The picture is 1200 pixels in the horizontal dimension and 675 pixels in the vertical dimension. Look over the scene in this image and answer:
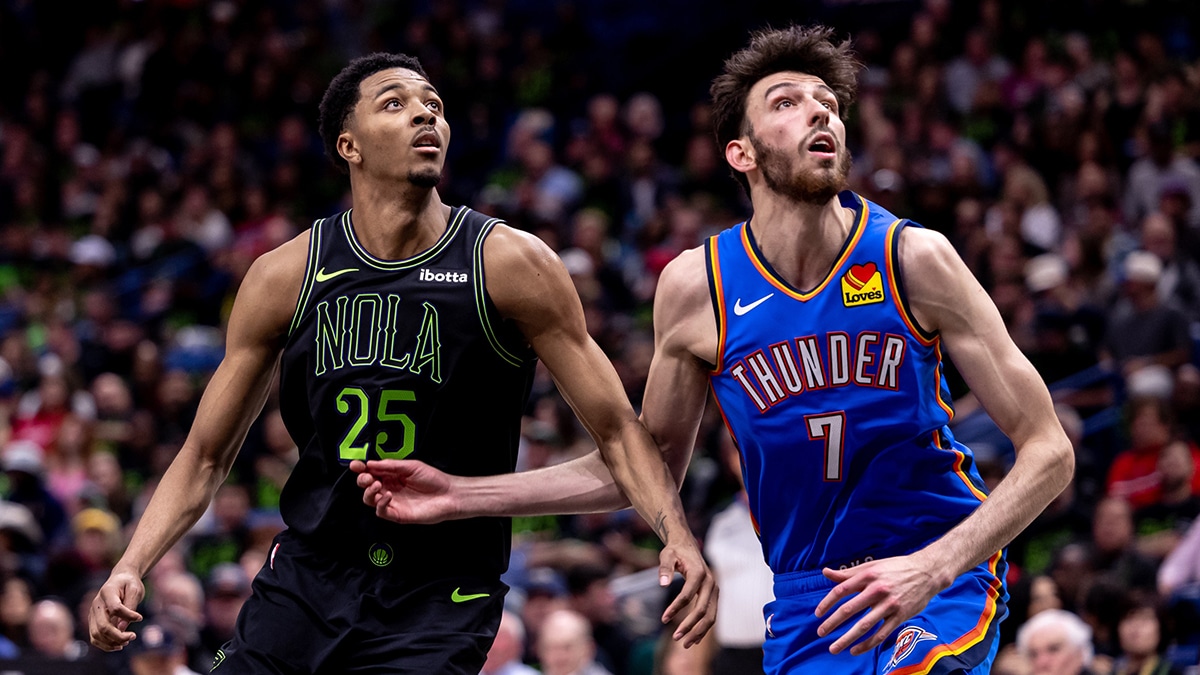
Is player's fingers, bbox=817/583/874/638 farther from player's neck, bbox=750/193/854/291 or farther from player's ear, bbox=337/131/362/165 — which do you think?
player's ear, bbox=337/131/362/165

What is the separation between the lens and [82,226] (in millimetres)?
16688

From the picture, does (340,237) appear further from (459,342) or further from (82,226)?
(82,226)

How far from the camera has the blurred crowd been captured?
8.92 metres

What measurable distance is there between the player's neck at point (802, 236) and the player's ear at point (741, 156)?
16 centimetres

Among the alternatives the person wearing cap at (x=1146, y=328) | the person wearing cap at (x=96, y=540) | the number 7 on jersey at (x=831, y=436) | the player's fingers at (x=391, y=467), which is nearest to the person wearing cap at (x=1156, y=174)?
the person wearing cap at (x=1146, y=328)

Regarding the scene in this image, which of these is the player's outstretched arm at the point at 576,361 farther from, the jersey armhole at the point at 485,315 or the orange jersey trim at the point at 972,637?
the orange jersey trim at the point at 972,637

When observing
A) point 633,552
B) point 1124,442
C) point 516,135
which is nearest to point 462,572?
point 633,552

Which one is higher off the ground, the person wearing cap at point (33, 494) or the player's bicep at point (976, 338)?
the player's bicep at point (976, 338)

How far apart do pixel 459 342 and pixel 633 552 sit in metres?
5.88

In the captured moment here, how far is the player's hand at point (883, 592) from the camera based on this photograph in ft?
13.1

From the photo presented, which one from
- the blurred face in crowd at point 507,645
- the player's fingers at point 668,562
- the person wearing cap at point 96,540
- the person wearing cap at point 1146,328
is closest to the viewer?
the player's fingers at point 668,562

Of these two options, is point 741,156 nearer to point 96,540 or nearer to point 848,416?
point 848,416

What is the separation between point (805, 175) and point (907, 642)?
1.39 metres

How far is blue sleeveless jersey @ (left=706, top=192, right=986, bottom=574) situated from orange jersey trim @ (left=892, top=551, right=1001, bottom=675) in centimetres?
21
